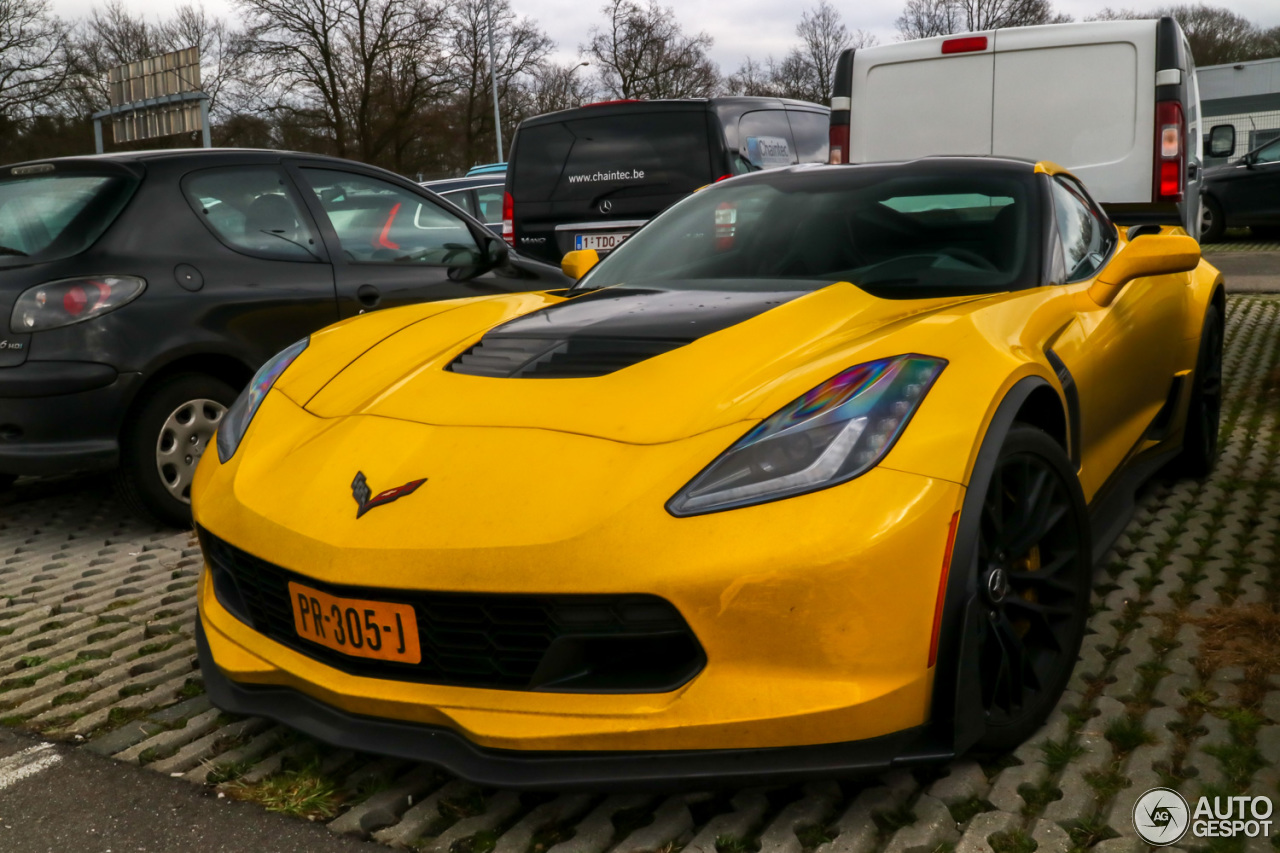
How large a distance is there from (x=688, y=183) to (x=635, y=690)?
706 cm

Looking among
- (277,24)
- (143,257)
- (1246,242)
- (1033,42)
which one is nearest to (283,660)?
(143,257)

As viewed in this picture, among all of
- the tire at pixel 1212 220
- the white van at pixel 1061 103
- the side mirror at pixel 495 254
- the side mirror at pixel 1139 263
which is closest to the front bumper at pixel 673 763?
the side mirror at pixel 1139 263

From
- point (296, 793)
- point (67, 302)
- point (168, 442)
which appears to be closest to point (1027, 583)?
point (296, 793)

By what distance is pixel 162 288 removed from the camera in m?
4.60

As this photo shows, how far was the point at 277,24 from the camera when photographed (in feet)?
133

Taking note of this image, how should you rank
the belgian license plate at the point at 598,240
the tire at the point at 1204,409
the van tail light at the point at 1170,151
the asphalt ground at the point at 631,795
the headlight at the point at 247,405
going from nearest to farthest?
the asphalt ground at the point at 631,795 → the headlight at the point at 247,405 → the tire at the point at 1204,409 → the van tail light at the point at 1170,151 → the belgian license plate at the point at 598,240

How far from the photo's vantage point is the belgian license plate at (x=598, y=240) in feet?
29.7

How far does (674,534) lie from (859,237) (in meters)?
1.72

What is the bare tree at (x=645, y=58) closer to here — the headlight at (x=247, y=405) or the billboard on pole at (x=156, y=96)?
the billboard on pole at (x=156, y=96)

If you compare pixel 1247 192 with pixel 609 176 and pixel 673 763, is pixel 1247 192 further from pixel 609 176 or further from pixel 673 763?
pixel 673 763

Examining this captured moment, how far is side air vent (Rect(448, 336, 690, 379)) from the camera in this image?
109 inches

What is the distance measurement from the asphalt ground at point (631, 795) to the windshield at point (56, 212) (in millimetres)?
1382

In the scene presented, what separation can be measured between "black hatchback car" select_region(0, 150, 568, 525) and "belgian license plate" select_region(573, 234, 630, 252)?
356 centimetres

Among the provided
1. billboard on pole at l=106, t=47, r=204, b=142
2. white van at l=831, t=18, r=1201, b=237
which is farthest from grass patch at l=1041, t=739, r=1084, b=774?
billboard on pole at l=106, t=47, r=204, b=142
